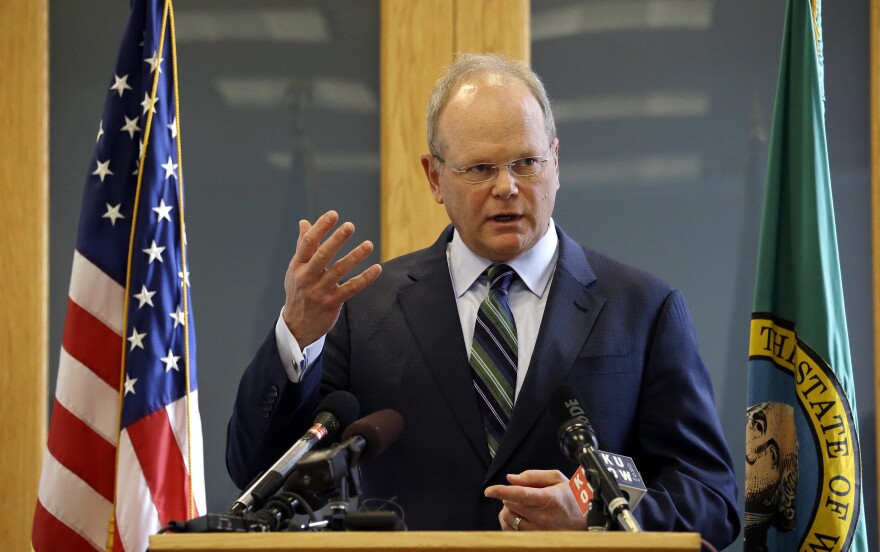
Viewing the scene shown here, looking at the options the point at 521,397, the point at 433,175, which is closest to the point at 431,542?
the point at 521,397

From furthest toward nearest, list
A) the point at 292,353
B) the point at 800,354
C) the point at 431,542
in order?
the point at 800,354, the point at 292,353, the point at 431,542

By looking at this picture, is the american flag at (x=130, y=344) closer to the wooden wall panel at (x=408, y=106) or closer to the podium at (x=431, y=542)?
the wooden wall panel at (x=408, y=106)

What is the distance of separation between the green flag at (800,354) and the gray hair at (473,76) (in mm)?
714

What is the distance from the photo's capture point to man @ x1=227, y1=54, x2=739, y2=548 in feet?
7.27

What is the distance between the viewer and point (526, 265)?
8.09 feet

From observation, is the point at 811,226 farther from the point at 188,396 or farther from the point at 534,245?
the point at 188,396

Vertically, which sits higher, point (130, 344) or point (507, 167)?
point (507, 167)

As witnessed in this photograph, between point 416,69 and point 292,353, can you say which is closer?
point 292,353

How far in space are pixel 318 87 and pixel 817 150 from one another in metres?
1.52

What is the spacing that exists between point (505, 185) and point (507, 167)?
5 centimetres

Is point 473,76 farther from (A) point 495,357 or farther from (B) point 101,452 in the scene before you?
(B) point 101,452

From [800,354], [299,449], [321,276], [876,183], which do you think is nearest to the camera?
[299,449]

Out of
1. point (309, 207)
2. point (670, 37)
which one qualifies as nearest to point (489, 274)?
point (309, 207)

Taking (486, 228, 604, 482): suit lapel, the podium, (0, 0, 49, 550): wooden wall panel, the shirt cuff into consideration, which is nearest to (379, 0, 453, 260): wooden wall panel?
(486, 228, 604, 482): suit lapel
